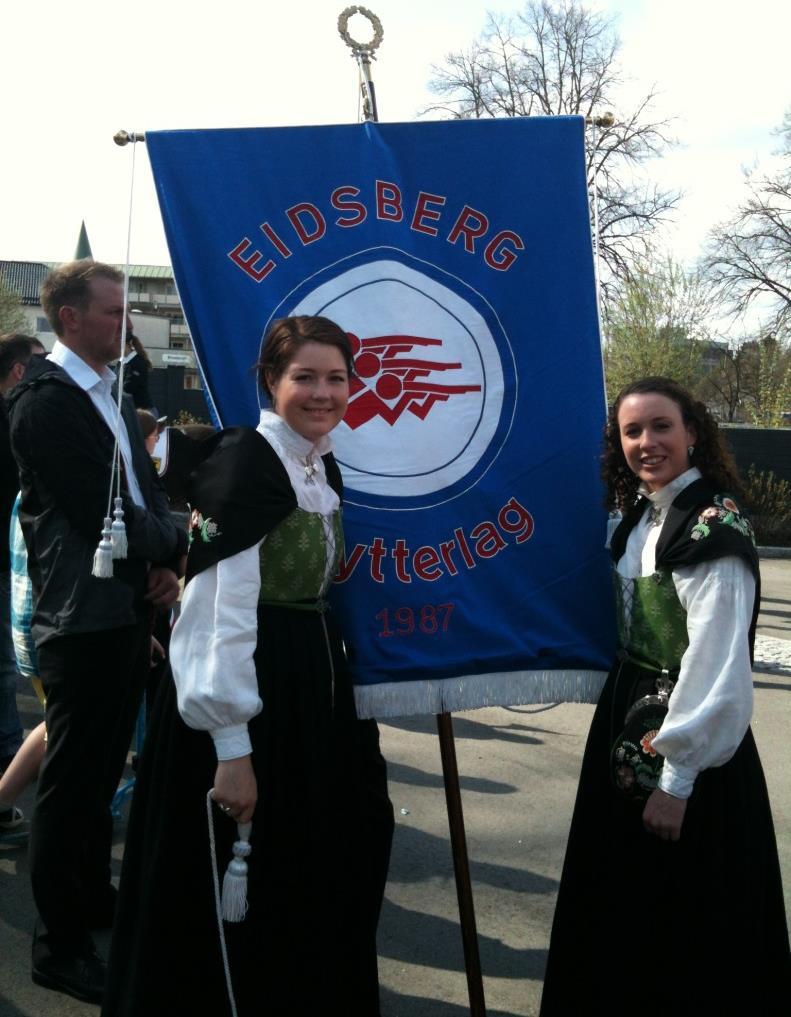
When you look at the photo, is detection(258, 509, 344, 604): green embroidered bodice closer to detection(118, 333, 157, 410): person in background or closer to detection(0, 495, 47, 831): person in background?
detection(0, 495, 47, 831): person in background

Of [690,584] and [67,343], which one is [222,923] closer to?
[690,584]

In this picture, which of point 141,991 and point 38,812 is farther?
point 38,812

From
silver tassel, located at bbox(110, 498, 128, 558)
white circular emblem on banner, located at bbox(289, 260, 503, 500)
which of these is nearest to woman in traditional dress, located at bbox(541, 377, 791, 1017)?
white circular emblem on banner, located at bbox(289, 260, 503, 500)

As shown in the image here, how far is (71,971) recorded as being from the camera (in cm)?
282

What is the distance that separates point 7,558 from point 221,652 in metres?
2.40

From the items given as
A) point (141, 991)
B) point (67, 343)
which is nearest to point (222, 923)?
point (141, 991)

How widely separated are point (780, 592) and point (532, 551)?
9.66 metres

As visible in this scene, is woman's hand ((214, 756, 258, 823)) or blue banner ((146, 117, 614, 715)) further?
blue banner ((146, 117, 614, 715))

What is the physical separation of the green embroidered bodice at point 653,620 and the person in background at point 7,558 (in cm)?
262

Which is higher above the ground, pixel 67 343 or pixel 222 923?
pixel 67 343

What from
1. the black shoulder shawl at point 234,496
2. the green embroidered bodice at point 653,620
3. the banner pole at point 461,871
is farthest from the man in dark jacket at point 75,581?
the green embroidered bodice at point 653,620

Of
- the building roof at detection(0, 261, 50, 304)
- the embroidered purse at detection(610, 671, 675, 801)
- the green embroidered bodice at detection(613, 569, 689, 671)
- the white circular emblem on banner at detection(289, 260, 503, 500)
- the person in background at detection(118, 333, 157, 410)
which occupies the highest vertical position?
the building roof at detection(0, 261, 50, 304)

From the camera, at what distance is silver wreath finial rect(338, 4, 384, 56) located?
262cm

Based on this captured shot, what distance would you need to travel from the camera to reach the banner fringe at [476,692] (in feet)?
8.23
